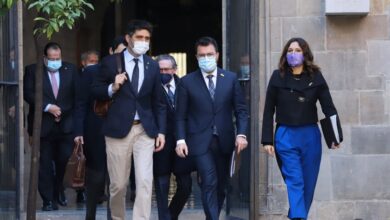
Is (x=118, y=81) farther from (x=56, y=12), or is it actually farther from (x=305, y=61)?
(x=305, y=61)

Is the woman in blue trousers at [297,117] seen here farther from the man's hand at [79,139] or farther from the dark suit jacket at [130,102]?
the man's hand at [79,139]

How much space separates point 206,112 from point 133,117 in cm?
76

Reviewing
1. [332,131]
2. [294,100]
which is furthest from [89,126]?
[332,131]

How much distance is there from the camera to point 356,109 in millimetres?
11922

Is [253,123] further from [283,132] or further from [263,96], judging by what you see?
[283,132]

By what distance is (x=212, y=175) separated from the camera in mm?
10016

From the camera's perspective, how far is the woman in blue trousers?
1010 centimetres

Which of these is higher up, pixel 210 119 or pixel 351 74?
pixel 351 74

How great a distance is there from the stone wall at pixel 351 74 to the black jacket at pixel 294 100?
5.54ft

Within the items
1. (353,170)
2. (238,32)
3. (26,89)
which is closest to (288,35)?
(238,32)

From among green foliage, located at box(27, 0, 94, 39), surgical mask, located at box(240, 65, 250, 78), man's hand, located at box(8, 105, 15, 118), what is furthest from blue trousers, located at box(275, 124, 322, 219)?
man's hand, located at box(8, 105, 15, 118)

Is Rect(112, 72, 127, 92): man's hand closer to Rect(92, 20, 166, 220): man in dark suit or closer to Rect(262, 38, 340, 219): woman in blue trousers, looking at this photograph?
Rect(92, 20, 166, 220): man in dark suit

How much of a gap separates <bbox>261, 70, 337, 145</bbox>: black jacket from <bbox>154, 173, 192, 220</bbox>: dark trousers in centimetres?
100

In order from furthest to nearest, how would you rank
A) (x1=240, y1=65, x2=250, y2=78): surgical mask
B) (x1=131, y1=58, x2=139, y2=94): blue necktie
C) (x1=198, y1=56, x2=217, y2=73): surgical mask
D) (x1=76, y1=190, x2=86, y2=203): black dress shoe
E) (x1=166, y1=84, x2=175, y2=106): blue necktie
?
(x1=76, y1=190, x2=86, y2=203): black dress shoe
(x1=240, y1=65, x2=250, y2=78): surgical mask
(x1=166, y1=84, x2=175, y2=106): blue necktie
(x1=198, y1=56, x2=217, y2=73): surgical mask
(x1=131, y1=58, x2=139, y2=94): blue necktie
